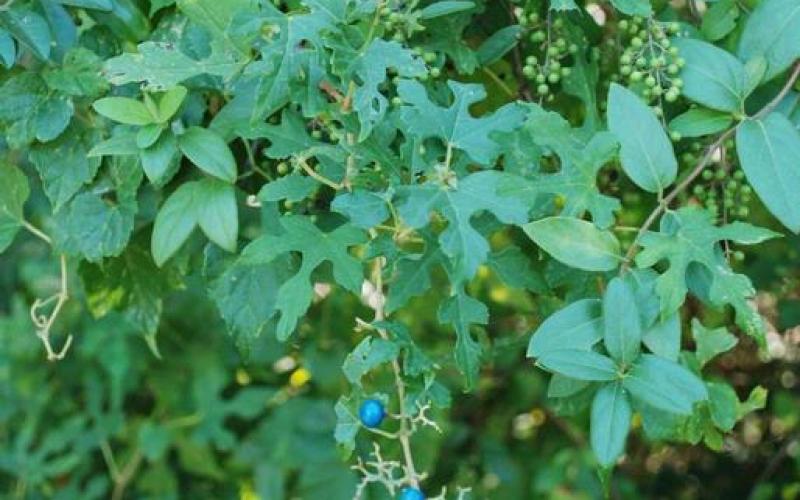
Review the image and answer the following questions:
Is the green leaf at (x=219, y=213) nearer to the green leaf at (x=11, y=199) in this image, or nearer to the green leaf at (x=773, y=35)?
the green leaf at (x=11, y=199)

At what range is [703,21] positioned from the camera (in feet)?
3.77

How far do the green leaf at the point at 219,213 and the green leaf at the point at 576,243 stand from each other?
253mm

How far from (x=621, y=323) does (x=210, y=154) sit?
355 millimetres

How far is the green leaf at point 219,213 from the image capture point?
1081mm

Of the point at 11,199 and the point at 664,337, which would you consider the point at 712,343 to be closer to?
the point at 664,337

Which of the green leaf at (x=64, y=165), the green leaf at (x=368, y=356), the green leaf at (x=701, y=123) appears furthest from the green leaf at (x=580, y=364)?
the green leaf at (x=64, y=165)

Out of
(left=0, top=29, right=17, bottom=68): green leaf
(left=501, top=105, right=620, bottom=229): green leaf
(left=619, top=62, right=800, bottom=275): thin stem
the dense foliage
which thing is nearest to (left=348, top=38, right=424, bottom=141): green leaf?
the dense foliage

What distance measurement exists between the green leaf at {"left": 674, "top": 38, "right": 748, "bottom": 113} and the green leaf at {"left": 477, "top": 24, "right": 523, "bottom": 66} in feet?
0.52

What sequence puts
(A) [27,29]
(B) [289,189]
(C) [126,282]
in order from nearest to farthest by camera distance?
(B) [289,189] < (A) [27,29] < (C) [126,282]

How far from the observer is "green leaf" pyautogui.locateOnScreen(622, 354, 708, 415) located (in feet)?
3.07

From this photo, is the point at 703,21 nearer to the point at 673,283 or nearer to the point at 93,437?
the point at 673,283

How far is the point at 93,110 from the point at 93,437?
4.01ft

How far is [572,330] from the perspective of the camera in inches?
38.4

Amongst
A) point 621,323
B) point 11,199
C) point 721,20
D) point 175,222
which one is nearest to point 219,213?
point 175,222
